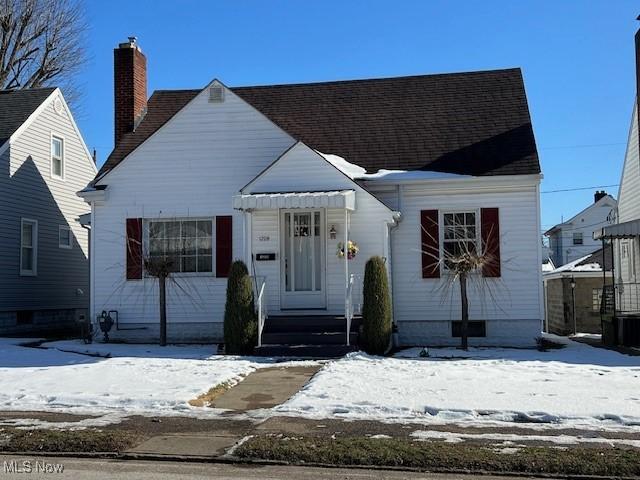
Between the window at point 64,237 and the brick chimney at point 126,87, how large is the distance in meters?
5.96

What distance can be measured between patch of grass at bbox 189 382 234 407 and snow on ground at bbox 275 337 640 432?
4.10ft

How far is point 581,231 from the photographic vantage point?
5744 centimetres

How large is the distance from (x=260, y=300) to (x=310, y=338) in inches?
50.9

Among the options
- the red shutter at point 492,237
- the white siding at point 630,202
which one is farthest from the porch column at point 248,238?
the white siding at point 630,202

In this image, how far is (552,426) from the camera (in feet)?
26.1

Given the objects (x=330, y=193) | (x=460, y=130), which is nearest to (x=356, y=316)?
(x=330, y=193)

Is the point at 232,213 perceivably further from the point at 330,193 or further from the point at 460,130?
the point at 460,130

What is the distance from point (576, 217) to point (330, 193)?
4740 cm

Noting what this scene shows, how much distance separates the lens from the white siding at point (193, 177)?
16.8m

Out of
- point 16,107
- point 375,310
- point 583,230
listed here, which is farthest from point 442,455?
point 583,230

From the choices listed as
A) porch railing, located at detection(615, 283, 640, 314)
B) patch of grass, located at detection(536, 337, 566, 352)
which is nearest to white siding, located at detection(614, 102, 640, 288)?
porch railing, located at detection(615, 283, 640, 314)

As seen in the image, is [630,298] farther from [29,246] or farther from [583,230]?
[583,230]

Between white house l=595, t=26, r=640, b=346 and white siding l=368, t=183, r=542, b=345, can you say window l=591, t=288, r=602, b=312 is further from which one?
white siding l=368, t=183, r=542, b=345

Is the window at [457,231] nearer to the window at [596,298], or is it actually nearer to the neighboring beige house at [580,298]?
the neighboring beige house at [580,298]
